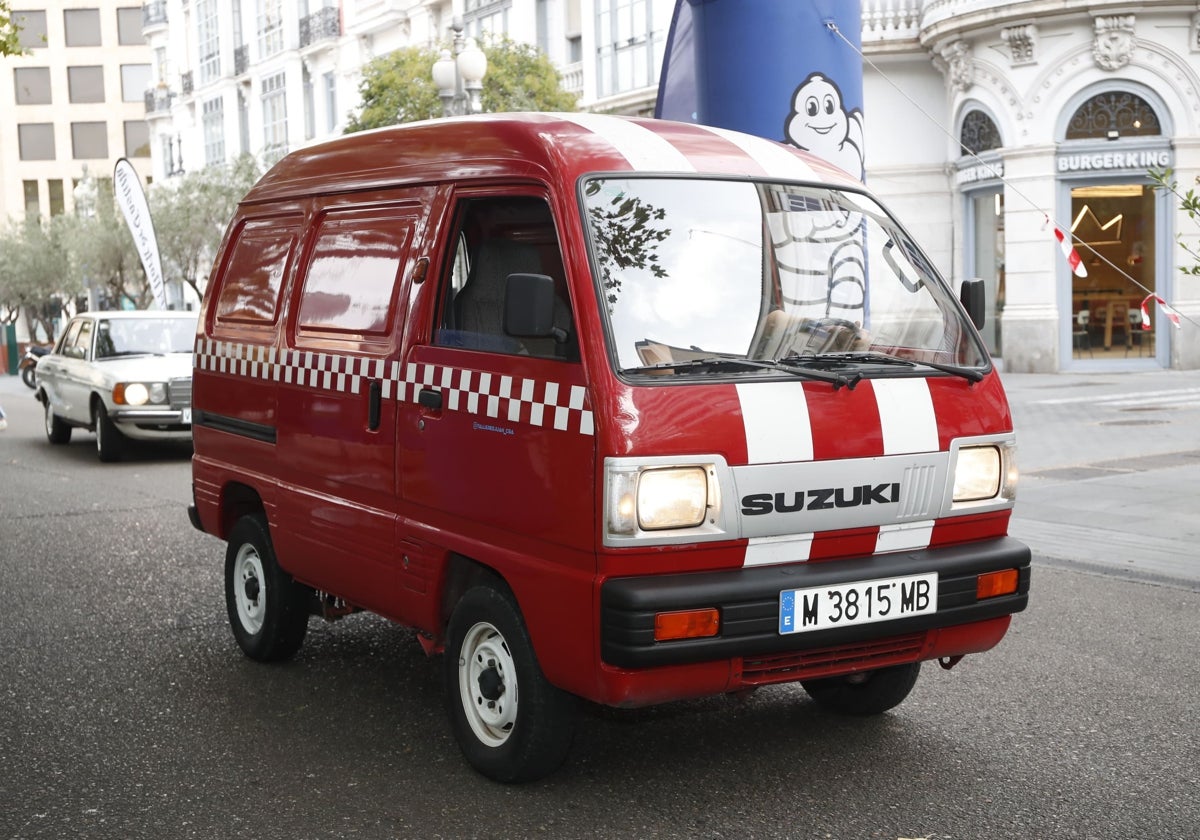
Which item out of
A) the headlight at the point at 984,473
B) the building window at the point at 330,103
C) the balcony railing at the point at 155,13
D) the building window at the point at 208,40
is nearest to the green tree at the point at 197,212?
the building window at the point at 330,103

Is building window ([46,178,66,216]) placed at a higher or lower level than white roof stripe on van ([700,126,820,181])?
higher

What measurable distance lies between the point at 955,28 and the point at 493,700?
22198 millimetres

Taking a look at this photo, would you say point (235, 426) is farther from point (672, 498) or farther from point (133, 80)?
point (133, 80)

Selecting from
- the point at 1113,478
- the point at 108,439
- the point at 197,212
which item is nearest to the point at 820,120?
the point at 1113,478

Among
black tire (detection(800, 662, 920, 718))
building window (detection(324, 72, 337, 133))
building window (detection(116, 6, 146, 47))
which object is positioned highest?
building window (detection(116, 6, 146, 47))

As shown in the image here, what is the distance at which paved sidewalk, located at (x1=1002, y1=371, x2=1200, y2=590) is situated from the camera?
28.4 ft

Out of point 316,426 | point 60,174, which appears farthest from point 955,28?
point 60,174

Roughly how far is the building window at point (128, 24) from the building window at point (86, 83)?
2.19 meters

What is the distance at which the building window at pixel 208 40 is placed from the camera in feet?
176

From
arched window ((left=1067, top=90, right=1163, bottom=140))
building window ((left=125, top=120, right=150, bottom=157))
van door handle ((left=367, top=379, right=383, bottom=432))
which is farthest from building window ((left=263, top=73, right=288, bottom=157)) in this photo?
van door handle ((left=367, top=379, right=383, bottom=432))

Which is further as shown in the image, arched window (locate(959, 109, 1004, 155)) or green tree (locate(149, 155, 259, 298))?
green tree (locate(149, 155, 259, 298))

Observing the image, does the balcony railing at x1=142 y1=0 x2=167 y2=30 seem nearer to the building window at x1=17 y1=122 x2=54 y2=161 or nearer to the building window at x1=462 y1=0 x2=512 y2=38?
the building window at x1=17 y1=122 x2=54 y2=161

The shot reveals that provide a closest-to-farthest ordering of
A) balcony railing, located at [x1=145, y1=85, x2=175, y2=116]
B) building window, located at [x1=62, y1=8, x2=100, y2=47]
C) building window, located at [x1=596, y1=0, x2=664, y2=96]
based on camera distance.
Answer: building window, located at [x1=596, y1=0, x2=664, y2=96]
balcony railing, located at [x1=145, y1=85, x2=175, y2=116]
building window, located at [x1=62, y1=8, x2=100, y2=47]

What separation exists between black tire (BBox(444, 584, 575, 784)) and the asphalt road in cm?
12
